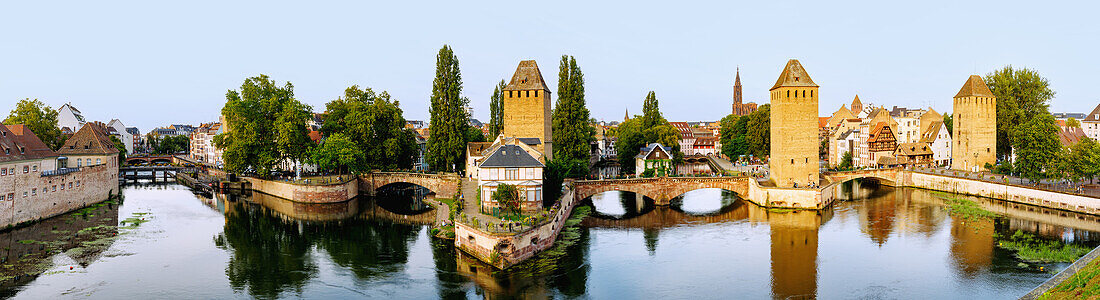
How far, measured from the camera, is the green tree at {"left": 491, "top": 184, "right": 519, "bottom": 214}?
33.7 m

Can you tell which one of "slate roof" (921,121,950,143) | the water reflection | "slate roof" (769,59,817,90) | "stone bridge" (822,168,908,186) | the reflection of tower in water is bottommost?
the reflection of tower in water

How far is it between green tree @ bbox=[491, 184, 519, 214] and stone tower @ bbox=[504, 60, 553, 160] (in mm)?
12740

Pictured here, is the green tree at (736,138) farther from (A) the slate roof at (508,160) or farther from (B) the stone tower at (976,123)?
(A) the slate roof at (508,160)

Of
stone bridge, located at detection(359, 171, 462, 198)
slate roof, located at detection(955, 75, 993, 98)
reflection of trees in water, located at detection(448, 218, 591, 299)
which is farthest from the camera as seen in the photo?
slate roof, located at detection(955, 75, 993, 98)

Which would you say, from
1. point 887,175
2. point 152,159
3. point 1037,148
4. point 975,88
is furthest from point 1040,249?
point 152,159

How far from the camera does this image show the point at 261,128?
5116 centimetres

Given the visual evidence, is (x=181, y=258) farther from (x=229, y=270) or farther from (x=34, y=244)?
(x=34, y=244)

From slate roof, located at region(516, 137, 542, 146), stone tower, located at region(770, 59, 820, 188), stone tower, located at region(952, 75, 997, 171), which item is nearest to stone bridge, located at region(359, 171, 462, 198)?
slate roof, located at region(516, 137, 542, 146)

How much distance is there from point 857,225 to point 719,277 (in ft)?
54.2

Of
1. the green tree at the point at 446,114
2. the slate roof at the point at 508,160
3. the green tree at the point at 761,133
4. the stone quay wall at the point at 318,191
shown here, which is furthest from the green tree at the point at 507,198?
the green tree at the point at 761,133

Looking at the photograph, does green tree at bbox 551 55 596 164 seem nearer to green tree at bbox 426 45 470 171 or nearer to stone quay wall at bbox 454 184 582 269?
green tree at bbox 426 45 470 171

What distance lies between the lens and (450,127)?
49688mm

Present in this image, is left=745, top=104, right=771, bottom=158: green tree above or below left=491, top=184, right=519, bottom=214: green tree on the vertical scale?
above

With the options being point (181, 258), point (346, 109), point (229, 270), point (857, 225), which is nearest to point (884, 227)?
point (857, 225)
